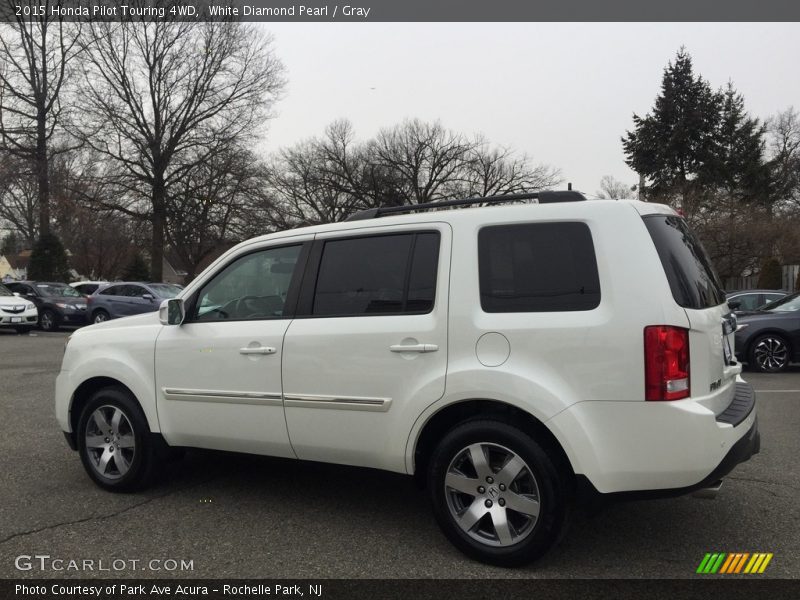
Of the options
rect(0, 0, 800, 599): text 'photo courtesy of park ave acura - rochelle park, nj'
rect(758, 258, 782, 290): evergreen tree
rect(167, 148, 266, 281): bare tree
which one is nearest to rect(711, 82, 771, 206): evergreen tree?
rect(758, 258, 782, 290): evergreen tree

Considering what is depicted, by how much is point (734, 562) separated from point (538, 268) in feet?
5.97

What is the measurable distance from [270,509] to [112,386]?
147 cm

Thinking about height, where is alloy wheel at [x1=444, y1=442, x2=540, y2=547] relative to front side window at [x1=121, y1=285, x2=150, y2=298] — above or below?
below

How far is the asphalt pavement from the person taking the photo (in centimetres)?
356

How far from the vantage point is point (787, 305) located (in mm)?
11461

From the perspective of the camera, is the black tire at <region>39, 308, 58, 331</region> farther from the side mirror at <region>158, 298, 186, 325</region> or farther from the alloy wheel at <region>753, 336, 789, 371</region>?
the alloy wheel at <region>753, 336, 789, 371</region>

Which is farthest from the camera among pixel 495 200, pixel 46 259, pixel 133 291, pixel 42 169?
pixel 46 259

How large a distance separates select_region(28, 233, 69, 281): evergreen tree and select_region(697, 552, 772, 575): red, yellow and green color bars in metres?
32.0

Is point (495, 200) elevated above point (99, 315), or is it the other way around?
point (495, 200)

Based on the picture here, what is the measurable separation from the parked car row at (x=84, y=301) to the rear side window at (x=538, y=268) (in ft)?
59.9

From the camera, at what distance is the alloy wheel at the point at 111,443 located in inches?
188

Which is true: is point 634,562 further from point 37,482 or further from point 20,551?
point 37,482

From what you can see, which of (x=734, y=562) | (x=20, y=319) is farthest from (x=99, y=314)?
(x=734, y=562)

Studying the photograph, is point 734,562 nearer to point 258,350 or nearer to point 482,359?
point 482,359
